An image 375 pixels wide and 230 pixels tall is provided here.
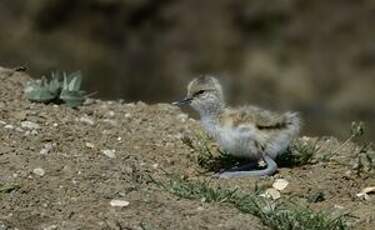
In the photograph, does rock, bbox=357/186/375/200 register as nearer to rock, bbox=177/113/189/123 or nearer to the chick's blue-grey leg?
the chick's blue-grey leg

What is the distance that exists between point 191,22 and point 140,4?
754 millimetres

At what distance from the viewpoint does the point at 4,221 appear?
266 inches

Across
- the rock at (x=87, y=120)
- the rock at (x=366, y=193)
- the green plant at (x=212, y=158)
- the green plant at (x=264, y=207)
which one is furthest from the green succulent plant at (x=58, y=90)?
the rock at (x=366, y=193)

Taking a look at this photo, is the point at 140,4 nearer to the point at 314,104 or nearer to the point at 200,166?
the point at 314,104

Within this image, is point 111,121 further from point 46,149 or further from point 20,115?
point 46,149

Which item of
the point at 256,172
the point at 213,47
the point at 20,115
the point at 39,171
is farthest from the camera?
the point at 213,47

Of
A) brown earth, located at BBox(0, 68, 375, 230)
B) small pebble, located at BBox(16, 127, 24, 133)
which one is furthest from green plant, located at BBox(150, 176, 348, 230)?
small pebble, located at BBox(16, 127, 24, 133)

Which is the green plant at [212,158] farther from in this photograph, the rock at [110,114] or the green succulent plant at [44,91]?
the green succulent plant at [44,91]

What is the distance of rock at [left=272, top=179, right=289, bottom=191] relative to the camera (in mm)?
7578

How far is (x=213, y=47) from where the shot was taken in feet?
54.0

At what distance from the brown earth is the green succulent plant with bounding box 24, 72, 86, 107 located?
0.07m

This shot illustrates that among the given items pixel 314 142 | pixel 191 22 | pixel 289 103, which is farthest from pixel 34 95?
pixel 191 22

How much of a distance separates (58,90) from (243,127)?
64.6 inches

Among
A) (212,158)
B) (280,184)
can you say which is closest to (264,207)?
(280,184)
